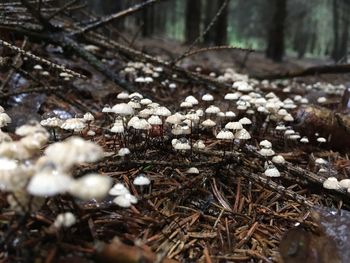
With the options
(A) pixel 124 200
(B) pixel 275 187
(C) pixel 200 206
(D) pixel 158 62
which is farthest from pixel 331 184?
(D) pixel 158 62

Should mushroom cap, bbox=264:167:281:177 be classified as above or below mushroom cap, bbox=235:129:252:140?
below

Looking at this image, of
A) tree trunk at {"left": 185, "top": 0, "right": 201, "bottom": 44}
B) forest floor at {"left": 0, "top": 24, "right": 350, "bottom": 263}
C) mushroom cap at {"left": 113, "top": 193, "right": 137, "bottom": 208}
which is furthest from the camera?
tree trunk at {"left": 185, "top": 0, "right": 201, "bottom": 44}

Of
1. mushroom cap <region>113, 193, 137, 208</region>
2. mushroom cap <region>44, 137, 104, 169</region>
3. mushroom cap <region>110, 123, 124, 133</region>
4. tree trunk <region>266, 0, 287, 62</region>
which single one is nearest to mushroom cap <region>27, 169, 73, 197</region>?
mushroom cap <region>44, 137, 104, 169</region>

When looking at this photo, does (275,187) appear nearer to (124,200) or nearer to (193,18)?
(124,200)

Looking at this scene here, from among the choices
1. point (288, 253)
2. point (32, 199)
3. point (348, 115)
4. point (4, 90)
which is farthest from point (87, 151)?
point (348, 115)

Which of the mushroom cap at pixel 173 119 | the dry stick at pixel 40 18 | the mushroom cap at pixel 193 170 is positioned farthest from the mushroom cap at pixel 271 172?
the dry stick at pixel 40 18

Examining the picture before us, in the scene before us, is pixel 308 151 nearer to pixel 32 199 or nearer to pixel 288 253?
pixel 288 253

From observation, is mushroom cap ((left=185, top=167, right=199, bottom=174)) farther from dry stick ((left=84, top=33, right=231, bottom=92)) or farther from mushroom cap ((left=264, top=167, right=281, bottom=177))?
dry stick ((left=84, top=33, right=231, bottom=92))
